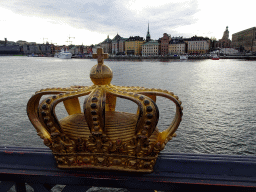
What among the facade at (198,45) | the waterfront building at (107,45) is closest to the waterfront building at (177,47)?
the facade at (198,45)

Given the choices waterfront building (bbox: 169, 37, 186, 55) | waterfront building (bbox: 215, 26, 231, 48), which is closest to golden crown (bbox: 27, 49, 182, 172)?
waterfront building (bbox: 169, 37, 186, 55)

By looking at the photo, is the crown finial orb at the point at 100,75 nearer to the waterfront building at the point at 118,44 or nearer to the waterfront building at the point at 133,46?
the waterfront building at the point at 133,46

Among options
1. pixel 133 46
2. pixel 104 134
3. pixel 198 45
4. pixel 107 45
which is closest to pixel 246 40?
pixel 198 45

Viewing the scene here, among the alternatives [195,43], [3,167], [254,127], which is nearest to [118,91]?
[3,167]

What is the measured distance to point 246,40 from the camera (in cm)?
10225

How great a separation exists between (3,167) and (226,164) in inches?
77.9

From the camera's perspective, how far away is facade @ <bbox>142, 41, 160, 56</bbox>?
107812 millimetres

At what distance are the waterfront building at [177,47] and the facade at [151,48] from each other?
6906mm

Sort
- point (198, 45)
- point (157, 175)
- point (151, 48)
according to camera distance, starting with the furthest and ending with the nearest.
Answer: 1. point (151, 48)
2. point (198, 45)
3. point (157, 175)

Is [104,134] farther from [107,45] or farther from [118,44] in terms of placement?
[107,45]

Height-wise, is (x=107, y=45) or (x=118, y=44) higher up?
(x=107, y=45)

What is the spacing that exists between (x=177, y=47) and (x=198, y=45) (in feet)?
33.1

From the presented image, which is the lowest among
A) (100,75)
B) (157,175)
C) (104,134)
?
(157,175)

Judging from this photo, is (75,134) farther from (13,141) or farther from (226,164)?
(13,141)
